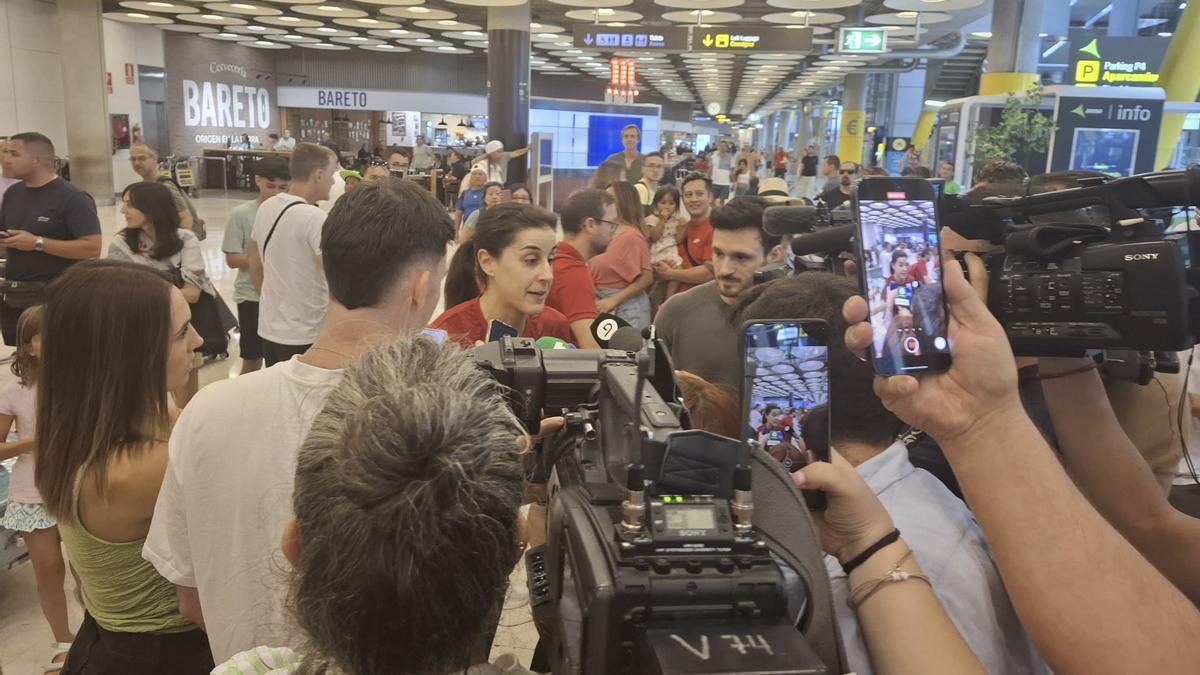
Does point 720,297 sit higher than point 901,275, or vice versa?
point 901,275

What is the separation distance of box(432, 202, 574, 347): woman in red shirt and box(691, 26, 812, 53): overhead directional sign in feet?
37.8

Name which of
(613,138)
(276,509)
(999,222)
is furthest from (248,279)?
(613,138)

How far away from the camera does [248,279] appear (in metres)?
5.02

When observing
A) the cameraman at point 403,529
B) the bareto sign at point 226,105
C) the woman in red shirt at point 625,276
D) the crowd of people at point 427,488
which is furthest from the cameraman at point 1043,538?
the bareto sign at point 226,105

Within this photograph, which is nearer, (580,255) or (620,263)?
(580,255)

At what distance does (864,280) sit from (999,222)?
0.36 m

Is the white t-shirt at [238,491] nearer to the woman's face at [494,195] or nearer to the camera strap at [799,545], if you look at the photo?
the camera strap at [799,545]

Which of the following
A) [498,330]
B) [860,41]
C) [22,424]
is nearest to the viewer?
[498,330]

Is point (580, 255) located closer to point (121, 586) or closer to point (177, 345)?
point (177, 345)

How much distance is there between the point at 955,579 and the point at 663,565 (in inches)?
22.4

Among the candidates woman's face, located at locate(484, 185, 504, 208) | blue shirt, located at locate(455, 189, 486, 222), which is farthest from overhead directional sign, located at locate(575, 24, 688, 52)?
woman's face, located at locate(484, 185, 504, 208)

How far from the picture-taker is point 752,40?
Result: 13453mm

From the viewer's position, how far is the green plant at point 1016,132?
38.1ft

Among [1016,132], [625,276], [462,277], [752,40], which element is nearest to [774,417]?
[462,277]
